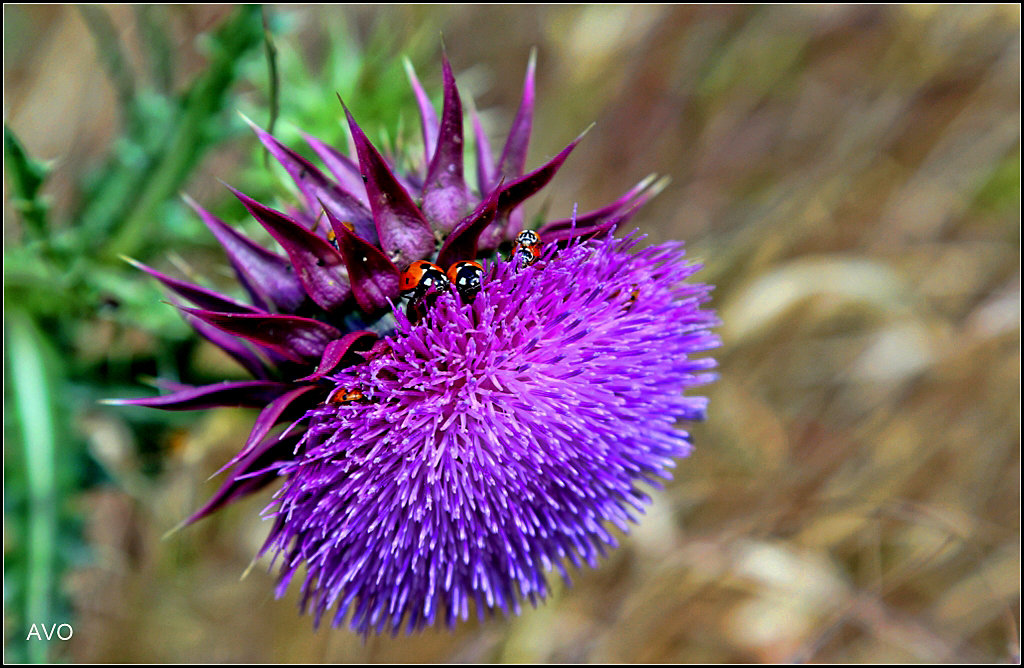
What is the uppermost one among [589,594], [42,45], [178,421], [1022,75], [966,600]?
[42,45]

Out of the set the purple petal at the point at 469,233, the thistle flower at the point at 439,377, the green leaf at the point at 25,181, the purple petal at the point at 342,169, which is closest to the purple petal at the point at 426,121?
the thistle flower at the point at 439,377

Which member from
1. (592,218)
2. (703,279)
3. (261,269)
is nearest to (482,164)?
(592,218)

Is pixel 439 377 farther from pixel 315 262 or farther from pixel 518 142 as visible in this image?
pixel 518 142

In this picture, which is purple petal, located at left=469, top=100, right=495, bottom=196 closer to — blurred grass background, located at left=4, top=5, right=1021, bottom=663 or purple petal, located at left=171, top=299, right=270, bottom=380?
blurred grass background, located at left=4, top=5, right=1021, bottom=663

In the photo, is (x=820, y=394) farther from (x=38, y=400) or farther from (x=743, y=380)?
(x=38, y=400)

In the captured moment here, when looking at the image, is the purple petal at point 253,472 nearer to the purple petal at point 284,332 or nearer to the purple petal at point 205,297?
the purple petal at point 284,332

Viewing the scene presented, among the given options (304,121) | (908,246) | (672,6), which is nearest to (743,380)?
(908,246)
